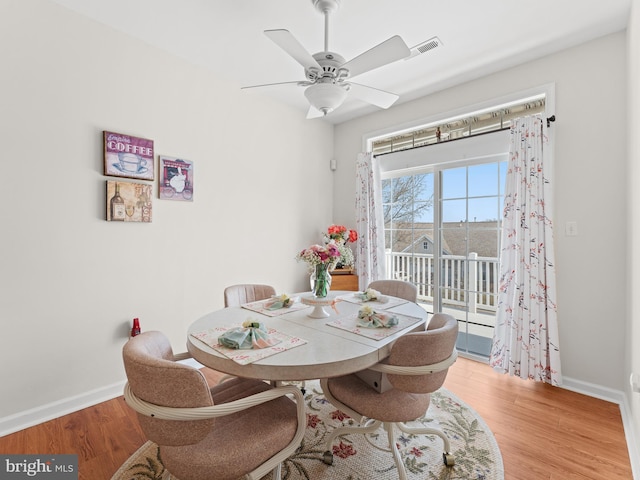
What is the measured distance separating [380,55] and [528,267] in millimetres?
2065

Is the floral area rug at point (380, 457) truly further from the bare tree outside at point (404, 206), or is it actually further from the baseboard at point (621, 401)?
the bare tree outside at point (404, 206)

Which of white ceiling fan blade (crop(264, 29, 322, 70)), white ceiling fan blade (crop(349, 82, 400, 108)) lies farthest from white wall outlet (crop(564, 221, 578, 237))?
white ceiling fan blade (crop(264, 29, 322, 70))

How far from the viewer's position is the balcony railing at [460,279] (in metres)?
3.06

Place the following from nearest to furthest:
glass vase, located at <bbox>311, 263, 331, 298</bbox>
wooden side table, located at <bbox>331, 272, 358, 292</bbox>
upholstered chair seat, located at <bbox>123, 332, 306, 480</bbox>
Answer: upholstered chair seat, located at <bbox>123, 332, 306, 480</bbox>
glass vase, located at <bbox>311, 263, 331, 298</bbox>
wooden side table, located at <bbox>331, 272, 358, 292</bbox>

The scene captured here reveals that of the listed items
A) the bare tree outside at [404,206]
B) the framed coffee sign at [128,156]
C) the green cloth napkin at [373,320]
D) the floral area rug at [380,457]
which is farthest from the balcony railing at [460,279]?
the framed coffee sign at [128,156]

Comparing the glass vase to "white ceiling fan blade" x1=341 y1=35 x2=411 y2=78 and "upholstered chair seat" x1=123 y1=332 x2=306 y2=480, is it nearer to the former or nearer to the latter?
"upholstered chair seat" x1=123 y1=332 x2=306 y2=480

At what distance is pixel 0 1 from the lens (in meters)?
1.86

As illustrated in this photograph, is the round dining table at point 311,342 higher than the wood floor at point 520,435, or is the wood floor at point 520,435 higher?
the round dining table at point 311,342

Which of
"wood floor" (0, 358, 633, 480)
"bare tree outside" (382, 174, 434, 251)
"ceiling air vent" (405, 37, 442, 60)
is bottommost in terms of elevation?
"wood floor" (0, 358, 633, 480)

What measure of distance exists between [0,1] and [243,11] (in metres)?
1.48

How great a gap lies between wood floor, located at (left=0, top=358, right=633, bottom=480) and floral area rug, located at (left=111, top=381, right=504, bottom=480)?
0.09 m

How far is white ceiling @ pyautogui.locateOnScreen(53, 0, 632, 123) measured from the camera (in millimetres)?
2023

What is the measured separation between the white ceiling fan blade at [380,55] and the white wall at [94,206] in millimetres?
1731

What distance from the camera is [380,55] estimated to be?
1632 millimetres
